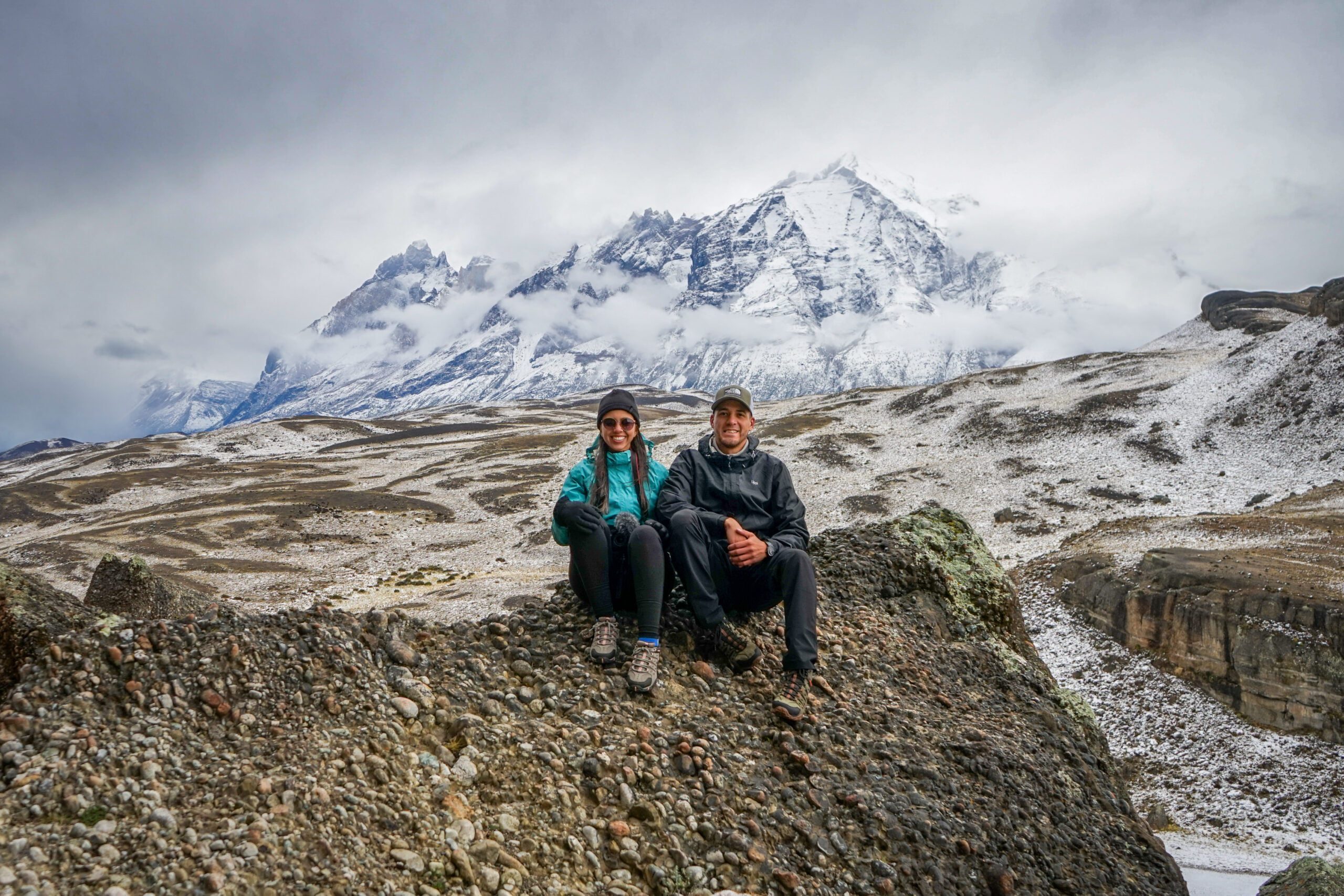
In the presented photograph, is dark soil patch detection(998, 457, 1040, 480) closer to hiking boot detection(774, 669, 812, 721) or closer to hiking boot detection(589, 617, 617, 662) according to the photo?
hiking boot detection(774, 669, 812, 721)

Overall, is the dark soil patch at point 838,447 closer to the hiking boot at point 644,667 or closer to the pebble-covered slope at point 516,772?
the pebble-covered slope at point 516,772

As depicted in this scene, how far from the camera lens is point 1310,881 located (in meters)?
10.2

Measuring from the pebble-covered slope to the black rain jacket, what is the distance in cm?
153

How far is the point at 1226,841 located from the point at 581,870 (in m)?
20.1

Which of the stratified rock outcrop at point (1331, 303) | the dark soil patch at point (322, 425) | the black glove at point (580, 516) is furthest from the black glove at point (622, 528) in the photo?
the dark soil patch at point (322, 425)

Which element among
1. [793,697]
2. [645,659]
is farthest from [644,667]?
[793,697]

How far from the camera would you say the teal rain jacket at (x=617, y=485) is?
8.99 metres

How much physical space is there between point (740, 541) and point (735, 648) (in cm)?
135

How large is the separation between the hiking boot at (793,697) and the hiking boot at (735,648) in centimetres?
45

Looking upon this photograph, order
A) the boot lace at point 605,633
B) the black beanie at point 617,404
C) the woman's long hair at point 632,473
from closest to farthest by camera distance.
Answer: the boot lace at point 605,633 < the black beanie at point 617,404 < the woman's long hair at point 632,473

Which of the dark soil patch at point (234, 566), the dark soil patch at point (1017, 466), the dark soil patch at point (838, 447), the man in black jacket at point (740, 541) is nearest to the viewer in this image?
the man in black jacket at point (740, 541)

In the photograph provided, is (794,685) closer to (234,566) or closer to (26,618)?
(26,618)

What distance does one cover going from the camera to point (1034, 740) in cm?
939

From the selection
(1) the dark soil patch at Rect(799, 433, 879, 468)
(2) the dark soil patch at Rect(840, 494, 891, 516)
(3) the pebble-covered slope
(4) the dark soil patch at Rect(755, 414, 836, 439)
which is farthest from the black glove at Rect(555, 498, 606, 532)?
(4) the dark soil patch at Rect(755, 414, 836, 439)
